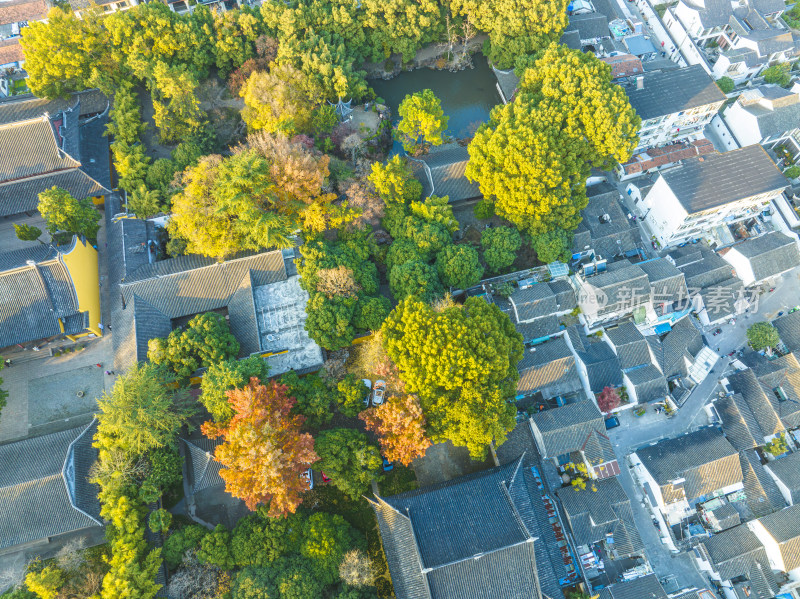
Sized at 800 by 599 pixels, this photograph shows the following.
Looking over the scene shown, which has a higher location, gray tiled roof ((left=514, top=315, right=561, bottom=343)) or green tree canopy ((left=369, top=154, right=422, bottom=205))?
green tree canopy ((left=369, top=154, right=422, bottom=205))

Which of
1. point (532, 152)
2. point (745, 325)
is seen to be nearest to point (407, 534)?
point (532, 152)

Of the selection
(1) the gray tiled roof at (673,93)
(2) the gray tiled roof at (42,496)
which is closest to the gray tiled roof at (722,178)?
(1) the gray tiled roof at (673,93)

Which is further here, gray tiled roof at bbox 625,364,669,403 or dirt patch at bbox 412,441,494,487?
gray tiled roof at bbox 625,364,669,403

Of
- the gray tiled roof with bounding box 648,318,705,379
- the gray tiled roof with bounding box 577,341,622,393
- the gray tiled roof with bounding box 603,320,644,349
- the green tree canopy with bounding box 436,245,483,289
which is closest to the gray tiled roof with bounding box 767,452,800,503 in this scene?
the gray tiled roof with bounding box 648,318,705,379

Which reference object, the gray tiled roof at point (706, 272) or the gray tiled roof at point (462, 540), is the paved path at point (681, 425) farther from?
the gray tiled roof at point (462, 540)

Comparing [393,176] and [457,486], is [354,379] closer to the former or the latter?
[457,486]

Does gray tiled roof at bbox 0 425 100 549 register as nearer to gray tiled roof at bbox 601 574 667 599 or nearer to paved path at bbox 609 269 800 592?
gray tiled roof at bbox 601 574 667 599
